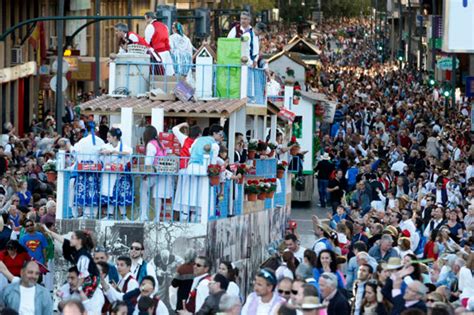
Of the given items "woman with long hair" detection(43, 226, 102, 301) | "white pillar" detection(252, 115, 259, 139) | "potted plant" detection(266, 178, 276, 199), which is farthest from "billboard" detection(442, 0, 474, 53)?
"woman with long hair" detection(43, 226, 102, 301)

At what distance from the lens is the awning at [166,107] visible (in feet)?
82.4

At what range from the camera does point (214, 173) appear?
76.1ft

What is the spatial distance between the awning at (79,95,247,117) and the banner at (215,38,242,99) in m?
0.69

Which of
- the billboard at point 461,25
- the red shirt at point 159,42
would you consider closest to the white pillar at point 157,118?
the red shirt at point 159,42

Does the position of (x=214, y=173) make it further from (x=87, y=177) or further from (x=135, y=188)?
(x=87, y=177)

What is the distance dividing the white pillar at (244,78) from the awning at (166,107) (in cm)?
69

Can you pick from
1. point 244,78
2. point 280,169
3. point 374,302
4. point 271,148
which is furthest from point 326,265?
point 280,169

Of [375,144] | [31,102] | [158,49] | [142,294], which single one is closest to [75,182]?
[158,49]

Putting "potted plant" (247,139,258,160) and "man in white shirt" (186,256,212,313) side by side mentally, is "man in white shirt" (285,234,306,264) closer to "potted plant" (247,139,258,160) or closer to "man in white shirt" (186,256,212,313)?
"man in white shirt" (186,256,212,313)

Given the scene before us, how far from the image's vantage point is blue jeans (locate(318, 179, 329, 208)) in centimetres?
4031

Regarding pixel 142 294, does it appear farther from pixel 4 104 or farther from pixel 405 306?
pixel 4 104

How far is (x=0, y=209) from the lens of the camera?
2761 cm

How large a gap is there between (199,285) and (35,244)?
446 cm

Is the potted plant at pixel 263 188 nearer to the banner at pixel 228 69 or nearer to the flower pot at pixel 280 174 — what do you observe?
the banner at pixel 228 69
